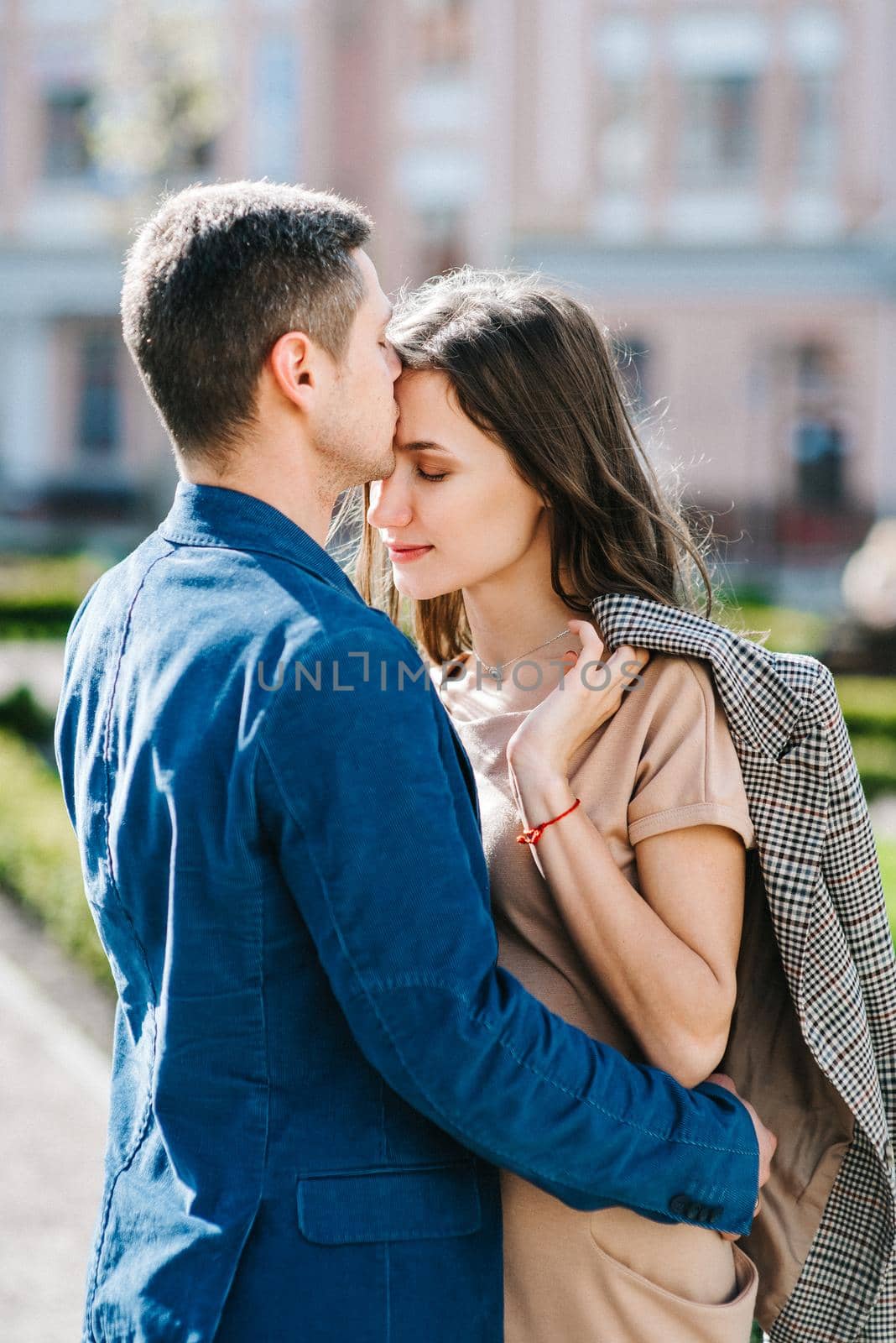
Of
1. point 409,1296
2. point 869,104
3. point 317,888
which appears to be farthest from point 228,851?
point 869,104

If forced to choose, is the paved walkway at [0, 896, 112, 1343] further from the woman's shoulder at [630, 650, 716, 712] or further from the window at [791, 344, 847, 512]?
the window at [791, 344, 847, 512]

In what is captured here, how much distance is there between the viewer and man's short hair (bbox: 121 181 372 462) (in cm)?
152

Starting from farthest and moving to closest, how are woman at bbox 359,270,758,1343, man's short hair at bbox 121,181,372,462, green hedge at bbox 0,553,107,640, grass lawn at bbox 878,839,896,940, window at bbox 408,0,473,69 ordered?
window at bbox 408,0,473,69
green hedge at bbox 0,553,107,640
grass lawn at bbox 878,839,896,940
woman at bbox 359,270,758,1343
man's short hair at bbox 121,181,372,462

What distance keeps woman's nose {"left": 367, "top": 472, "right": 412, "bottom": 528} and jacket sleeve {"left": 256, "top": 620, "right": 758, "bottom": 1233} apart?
596 millimetres

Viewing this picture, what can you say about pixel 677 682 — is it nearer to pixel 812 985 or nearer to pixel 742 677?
pixel 742 677

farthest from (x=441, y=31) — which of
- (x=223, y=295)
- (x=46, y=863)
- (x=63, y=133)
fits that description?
(x=223, y=295)

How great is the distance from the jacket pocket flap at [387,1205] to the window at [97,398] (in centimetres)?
2363

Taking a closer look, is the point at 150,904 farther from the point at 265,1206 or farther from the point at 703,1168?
the point at 703,1168

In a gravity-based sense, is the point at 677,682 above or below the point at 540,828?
above

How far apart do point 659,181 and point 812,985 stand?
21.3 meters

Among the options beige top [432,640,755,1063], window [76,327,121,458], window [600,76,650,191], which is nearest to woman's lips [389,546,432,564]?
beige top [432,640,755,1063]

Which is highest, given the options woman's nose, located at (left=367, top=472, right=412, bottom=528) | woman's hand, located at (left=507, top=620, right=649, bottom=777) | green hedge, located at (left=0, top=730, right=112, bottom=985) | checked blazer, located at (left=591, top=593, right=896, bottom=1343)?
woman's nose, located at (left=367, top=472, right=412, bottom=528)

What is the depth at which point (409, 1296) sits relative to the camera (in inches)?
59.0

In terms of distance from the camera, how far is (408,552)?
2080mm
